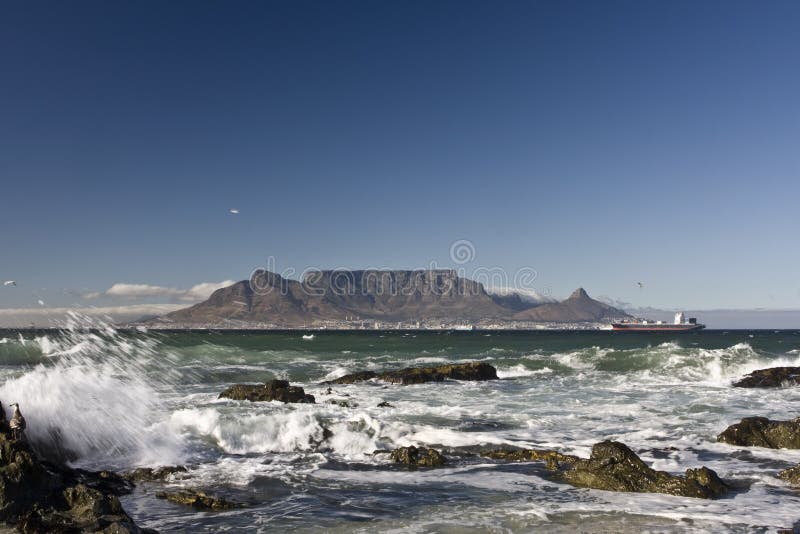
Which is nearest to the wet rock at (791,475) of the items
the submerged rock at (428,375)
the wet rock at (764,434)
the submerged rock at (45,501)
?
the wet rock at (764,434)

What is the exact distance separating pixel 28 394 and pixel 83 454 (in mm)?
2398

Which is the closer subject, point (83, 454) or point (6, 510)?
point (6, 510)

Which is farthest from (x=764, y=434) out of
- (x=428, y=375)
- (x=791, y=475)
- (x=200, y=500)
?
(x=428, y=375)

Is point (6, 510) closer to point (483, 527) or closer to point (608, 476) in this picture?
point (483, 527)

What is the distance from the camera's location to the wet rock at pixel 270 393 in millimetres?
24078

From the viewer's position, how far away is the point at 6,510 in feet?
29.5

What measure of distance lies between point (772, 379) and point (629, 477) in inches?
1049

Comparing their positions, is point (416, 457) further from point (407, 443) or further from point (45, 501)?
point (45, 501)

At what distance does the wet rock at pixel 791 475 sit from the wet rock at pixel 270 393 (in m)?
16.2

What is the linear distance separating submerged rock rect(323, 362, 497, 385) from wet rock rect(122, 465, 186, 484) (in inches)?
843

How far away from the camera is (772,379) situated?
33344mm

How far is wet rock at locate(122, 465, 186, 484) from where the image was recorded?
1246 centimetres

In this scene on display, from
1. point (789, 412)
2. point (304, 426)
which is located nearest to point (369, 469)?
point (304, 426)

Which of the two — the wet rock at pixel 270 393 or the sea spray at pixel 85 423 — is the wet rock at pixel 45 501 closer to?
the sea spray at pixel 85 423
